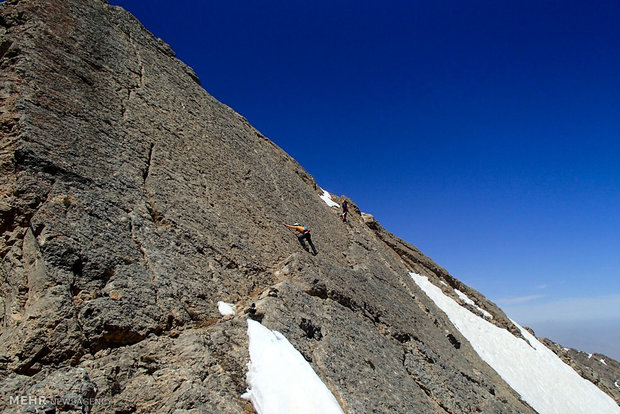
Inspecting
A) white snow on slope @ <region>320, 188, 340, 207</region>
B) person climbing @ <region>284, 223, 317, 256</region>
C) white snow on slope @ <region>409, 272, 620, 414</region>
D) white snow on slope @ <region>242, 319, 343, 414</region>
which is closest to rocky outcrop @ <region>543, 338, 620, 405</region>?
white snow on slope @ <region>409, 272, 620, 414</region>

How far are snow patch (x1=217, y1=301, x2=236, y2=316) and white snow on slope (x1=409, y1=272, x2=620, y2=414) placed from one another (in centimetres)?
1976

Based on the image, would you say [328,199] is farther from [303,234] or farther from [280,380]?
[280,380]


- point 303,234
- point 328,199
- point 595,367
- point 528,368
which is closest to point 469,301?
point 528,368

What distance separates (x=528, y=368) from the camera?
86.1 ft

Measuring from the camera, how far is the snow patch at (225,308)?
30.0ft

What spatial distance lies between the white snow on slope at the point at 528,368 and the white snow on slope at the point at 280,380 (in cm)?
1887

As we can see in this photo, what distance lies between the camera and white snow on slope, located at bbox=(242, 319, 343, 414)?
23.5ft

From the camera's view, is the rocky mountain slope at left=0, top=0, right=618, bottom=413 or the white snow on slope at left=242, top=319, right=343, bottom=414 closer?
the rocky mountain slope at left=0, top=0, right=618, bottom=413

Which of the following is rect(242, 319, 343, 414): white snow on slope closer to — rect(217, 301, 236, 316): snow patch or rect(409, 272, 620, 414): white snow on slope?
rect(217, 301, 236, 316): snow patch

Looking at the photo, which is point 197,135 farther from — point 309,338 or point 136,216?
point 309,338

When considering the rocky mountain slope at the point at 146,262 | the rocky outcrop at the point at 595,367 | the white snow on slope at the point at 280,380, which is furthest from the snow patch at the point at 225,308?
the rocky outcrop at the point at 595,367

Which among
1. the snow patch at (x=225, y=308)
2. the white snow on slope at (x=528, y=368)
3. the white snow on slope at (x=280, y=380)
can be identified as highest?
the white snow on slope at (x=528, y=368)

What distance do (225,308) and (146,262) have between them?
218 cm

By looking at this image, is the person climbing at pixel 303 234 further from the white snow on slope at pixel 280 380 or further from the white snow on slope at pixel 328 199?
the white snow on slope at pixel 328 199
